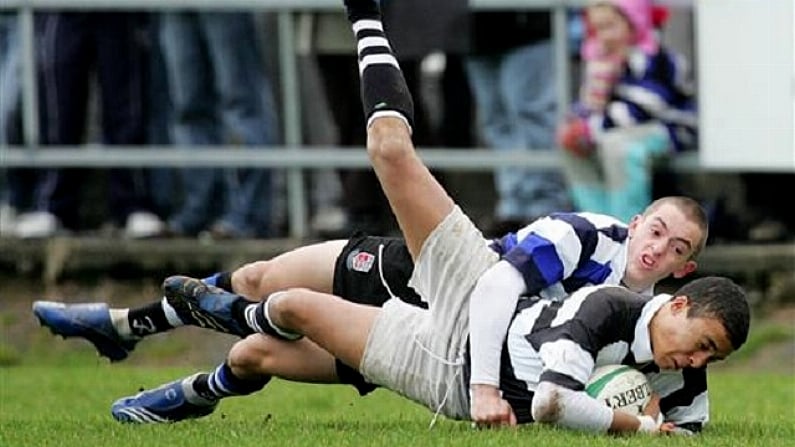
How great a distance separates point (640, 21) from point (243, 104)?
2.67 m

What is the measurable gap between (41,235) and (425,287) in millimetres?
7105

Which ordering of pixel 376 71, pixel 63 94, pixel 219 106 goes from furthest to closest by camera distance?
pixel 63 94 < pixel 219 106 < pixel 376 71

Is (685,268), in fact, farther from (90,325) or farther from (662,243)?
(90,325)

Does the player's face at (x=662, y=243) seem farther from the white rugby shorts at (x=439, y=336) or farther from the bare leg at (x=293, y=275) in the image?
the bare leg at (x=293, y=275)

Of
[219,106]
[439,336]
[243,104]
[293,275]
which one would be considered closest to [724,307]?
[439,336]

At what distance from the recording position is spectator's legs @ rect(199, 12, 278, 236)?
54.5 feet

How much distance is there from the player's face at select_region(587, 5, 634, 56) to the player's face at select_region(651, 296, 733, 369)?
20.8 ft

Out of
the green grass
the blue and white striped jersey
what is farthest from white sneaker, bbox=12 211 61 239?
the blue and white striped jersey

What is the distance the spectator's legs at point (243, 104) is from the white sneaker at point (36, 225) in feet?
3.65

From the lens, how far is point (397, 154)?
10.0 metres

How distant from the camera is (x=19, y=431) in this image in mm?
10477

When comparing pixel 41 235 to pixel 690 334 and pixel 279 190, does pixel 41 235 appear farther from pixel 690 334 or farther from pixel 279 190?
pixel 690 334

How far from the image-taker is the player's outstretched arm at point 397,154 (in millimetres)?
10023

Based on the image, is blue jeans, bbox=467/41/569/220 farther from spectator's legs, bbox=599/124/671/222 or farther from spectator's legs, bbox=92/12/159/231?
spectator's legs, bbox=92/12/159/231
